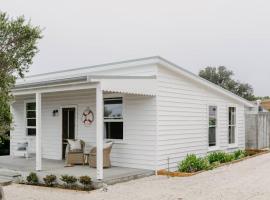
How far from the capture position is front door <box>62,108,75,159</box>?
14211mm

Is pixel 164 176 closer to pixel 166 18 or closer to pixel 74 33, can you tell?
pixel 166 18

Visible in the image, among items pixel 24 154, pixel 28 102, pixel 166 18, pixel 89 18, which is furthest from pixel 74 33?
pixel 24 154

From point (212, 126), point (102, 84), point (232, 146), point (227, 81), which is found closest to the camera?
point (102, 84)

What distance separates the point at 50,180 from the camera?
10.1 metres

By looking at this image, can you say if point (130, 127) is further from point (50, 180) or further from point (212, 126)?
point (212, 126)

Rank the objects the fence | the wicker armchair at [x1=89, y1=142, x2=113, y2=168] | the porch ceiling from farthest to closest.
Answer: the fence → the wicker armchair at [x1=89, y1=142, x2=113, y2=168] → the porch ceiling

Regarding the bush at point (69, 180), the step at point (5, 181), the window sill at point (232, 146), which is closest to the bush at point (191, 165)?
the bush at point (69, 180)

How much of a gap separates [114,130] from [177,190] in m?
3.82

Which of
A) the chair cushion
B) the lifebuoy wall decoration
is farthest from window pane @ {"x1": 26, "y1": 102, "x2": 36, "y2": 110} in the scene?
the chair cushion

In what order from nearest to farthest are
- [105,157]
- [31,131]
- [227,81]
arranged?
[105,157]
[31,131]
[227,81]

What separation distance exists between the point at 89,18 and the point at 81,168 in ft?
39.8

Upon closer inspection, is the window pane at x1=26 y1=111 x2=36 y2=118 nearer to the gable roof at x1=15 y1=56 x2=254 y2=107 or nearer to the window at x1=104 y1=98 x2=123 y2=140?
the gable roof at x1=15 y1=56 x2=254 y2=107

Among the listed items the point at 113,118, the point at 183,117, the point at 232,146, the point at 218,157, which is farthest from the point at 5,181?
the point at 232,146

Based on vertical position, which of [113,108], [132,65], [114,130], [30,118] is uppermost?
[132,65]
